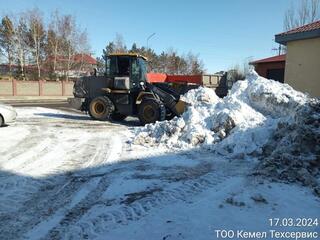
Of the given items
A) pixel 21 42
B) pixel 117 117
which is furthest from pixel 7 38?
pixel 117 117

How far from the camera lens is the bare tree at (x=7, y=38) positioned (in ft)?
149

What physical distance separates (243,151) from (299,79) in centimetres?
998

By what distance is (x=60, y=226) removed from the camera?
5.08 m

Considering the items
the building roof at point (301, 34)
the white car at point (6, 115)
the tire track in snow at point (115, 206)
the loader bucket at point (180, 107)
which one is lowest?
the tire track in snow at point (115, 206)

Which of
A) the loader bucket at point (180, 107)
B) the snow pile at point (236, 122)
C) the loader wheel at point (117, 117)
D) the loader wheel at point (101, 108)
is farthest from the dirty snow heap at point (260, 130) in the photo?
the loader wheel at point (117, 117)

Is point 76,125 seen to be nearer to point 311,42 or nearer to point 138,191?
point 138,191

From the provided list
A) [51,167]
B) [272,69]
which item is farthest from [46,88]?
[51,167]

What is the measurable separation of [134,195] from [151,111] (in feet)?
29.5

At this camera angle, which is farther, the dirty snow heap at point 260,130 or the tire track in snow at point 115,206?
A: the dirty snow heap at point 260,130

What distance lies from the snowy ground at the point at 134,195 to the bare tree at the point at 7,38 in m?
39.7

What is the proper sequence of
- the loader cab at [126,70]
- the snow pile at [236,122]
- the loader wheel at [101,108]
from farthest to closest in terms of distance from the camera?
the loader wheel at [101,108]
the loader cab at [126,70]
the snow pile at [236,122]

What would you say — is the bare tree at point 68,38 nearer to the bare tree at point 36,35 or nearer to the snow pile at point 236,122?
the bare tree at point 36,35

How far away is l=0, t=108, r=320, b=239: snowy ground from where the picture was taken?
16.4 ft

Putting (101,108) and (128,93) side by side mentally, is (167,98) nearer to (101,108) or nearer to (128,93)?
(128,93)
